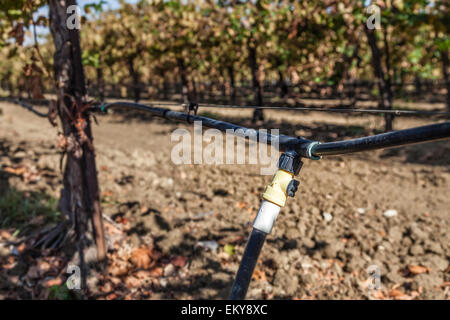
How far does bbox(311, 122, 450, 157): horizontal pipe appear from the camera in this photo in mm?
948

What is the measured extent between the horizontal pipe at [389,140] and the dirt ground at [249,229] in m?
0.55

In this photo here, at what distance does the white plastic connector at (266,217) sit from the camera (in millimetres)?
1190

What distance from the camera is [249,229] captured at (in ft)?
13.7

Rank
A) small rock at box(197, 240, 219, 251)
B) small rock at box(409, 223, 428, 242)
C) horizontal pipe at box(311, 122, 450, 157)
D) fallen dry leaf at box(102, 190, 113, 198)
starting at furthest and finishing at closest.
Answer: fallen dry leaf at box(102, 190, 113, 198) → small rock at box(409, 223, 428, 242) → small rock at box(197, 240, 219, 251) → horizontal pipe at box(311, 122, 450, 157)

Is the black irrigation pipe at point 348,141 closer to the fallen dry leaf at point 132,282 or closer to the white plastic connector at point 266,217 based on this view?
the white plastic connector at point 266,217

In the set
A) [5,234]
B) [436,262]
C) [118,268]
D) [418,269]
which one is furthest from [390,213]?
[5,234]

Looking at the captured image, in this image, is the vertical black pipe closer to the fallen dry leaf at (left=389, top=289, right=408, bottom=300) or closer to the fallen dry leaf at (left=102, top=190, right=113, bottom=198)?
the fallen dry leaf at (left=389, top=289, right=408, bottom=300)

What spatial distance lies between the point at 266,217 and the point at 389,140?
51 centimetres

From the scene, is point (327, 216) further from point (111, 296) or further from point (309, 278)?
point (111, 296)

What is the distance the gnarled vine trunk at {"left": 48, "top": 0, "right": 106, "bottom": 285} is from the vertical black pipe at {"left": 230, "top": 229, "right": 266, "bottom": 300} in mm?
2540

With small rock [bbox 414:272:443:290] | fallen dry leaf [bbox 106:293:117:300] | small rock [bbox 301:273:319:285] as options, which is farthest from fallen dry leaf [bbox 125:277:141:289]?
small rock [bbox 414:272:443:290]

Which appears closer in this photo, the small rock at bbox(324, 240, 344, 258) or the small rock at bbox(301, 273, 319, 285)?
the small rock at bbox(301, 273, 319, 285)
